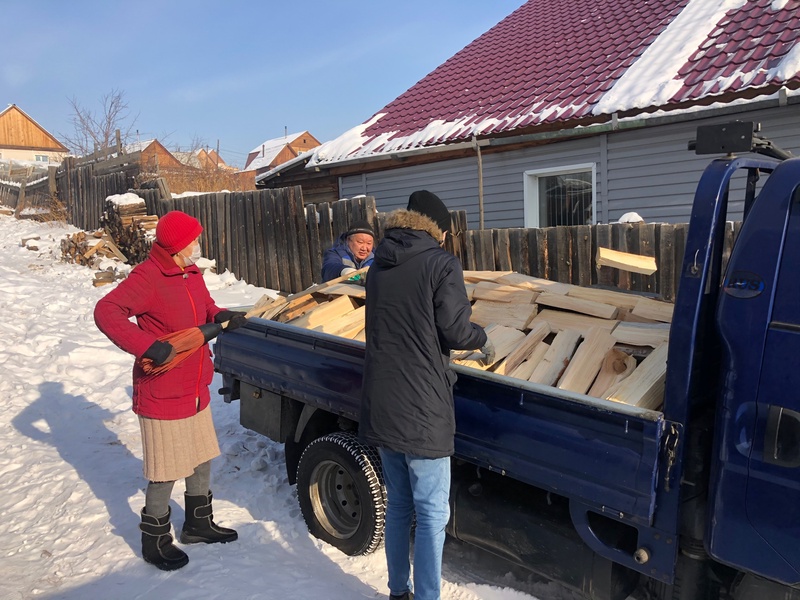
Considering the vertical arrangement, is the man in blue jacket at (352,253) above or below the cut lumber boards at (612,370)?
above

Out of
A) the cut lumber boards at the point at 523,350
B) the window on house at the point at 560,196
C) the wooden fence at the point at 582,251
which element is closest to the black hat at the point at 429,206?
the cut lumber boards at the point at 523,350

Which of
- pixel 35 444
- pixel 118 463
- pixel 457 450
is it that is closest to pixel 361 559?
pixel 457 450

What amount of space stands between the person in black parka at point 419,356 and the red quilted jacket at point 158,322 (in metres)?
1.20

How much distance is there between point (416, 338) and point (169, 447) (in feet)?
5.44

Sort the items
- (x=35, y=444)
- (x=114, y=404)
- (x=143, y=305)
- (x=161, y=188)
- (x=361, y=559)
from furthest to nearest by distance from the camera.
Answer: (x=161, y=188) < (x=114, y=404) < (x=35, y=444) < (x=361, y=559) < (x=143, y=305)

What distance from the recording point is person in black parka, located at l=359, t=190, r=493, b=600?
8.43 feet

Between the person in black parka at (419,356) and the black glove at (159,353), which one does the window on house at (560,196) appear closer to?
the person in black parka at (419,356)

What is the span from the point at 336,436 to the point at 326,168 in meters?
9.12

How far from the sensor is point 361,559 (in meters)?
3.46

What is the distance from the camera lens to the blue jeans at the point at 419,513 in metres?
2.66

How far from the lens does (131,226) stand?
41.1 feet

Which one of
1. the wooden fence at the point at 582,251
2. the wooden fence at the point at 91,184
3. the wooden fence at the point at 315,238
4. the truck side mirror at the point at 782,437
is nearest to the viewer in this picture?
the truck side mirror at the point at 782,437

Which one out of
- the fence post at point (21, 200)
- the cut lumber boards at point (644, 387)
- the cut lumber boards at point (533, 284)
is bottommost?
the cut lumber boards at point (644, 387)

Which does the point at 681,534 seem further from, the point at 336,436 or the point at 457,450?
the point at 336,436
